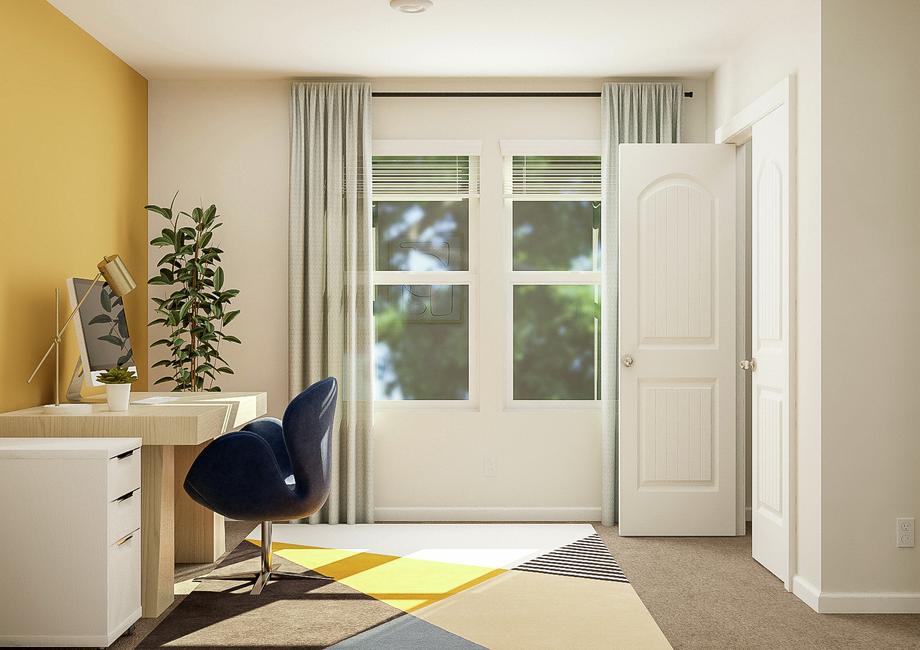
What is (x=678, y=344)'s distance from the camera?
15.4ft

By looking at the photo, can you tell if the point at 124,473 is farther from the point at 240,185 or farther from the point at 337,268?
the point at 240,185

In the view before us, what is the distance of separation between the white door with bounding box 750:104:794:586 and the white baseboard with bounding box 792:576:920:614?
293 mm

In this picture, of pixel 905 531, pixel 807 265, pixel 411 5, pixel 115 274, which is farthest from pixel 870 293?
pixel 115 274

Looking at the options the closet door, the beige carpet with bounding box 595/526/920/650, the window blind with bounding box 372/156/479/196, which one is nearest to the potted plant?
the window blind with bounding box 372/156/479/196

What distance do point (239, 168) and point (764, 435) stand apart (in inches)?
132

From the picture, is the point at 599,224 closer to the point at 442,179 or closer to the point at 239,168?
the point at 442,179

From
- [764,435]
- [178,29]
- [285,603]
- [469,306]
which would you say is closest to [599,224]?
[469,306]

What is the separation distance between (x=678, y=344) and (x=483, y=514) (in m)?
1.55

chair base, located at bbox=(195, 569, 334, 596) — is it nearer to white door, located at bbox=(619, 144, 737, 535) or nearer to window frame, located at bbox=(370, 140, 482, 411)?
window frame, located at bbox=(370, 140, 482, 411)

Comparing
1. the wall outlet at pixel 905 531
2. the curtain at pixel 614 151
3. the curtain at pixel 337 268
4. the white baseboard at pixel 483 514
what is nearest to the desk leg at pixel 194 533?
the curtain at pixel 337 268

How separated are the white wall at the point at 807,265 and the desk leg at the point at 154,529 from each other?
104 inches

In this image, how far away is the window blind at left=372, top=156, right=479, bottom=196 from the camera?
16.9 feet

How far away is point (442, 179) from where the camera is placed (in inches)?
203

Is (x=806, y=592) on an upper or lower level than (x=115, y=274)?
lower
